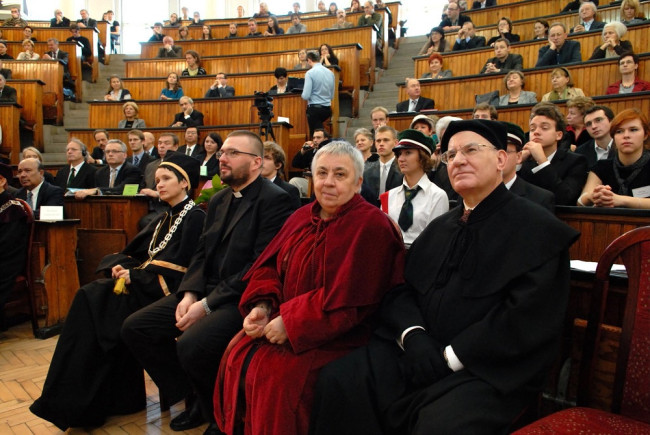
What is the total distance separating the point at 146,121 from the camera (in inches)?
290

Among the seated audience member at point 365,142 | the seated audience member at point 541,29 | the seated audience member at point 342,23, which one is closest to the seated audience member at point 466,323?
the seated audience member at point 365,142

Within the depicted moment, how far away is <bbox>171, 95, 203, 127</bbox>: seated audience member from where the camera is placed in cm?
655

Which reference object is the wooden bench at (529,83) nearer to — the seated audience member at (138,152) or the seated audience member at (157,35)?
the seated audience member at (138,152)

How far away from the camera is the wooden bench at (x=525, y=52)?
537 centimetres

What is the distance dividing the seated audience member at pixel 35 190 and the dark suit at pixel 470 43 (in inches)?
224

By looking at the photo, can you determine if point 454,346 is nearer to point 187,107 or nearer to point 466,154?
point 466,154

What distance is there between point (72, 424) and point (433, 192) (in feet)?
6.52

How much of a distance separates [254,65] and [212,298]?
7177 mm

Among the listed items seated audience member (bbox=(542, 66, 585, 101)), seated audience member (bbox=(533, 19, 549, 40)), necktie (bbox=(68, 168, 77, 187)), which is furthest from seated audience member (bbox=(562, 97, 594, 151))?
necktie (bbox=(68, 168, 77, 187))

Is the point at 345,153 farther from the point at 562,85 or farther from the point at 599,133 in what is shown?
the point at 562,85

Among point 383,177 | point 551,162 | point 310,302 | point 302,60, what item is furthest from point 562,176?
point 302,60

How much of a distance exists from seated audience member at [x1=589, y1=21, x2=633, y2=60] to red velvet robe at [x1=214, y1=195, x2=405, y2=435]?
182 inches

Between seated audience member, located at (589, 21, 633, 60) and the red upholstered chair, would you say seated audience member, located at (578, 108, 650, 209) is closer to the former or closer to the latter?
the red upholstered chair

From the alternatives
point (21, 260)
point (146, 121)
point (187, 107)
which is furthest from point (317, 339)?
point (146, 121)
